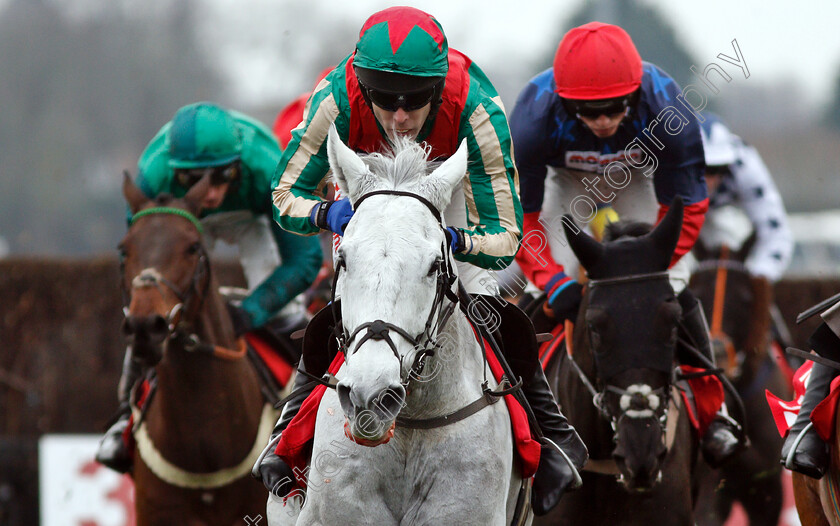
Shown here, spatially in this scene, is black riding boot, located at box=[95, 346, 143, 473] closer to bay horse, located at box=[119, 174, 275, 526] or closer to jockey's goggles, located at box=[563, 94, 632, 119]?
bay horse, located at box=[119, 174, 275, 526]

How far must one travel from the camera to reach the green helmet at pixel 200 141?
6.50m

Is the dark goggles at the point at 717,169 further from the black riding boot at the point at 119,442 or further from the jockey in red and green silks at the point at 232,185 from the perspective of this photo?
the black riding boot at the point at 119,442

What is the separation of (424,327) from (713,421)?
3.02 m

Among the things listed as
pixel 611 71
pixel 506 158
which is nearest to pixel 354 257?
pixel 506 158

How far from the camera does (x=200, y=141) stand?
650 centimetres

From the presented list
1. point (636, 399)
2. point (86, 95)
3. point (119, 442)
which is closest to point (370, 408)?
point (636, 399)

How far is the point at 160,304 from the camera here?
5.44 m

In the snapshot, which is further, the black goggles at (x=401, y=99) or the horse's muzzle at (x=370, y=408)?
the black goggles at (x=401, y=99)

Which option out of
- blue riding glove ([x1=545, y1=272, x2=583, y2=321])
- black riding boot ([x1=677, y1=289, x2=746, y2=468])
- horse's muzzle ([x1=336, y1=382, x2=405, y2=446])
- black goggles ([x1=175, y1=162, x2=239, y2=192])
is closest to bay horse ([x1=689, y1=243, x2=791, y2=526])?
black riding boot ([x1=677, y1=289, x2=746, y2=468])

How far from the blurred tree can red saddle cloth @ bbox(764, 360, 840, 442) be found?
28215 mm

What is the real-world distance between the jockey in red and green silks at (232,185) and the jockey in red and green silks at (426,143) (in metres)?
2.07

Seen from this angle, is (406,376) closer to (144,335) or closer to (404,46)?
(404,46)

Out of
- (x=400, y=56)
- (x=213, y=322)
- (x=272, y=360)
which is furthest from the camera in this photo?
(x=272, y=360)

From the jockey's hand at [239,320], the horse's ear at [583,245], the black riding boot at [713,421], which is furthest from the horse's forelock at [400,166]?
the jockey's hand at [239,320]
